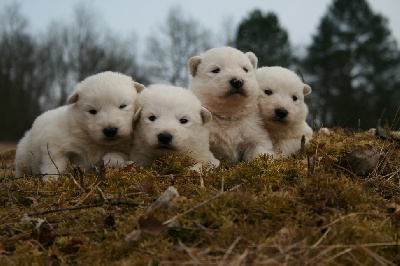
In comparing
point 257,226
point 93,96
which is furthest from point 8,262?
point 93,96

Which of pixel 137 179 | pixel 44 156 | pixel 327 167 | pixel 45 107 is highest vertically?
pixel 327 167

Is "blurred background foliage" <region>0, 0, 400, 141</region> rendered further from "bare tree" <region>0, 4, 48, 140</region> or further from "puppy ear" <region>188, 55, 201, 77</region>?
"puppy ear" <region>188, 55, 201, 77</region>

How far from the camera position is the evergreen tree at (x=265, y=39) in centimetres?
2886

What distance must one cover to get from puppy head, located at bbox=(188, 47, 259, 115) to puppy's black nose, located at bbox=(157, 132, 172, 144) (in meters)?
1.05

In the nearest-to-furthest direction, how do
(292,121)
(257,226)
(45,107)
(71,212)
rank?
(257,226)
(71,212)
(292,121)
(45,107)

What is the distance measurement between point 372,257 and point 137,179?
2.33 metres

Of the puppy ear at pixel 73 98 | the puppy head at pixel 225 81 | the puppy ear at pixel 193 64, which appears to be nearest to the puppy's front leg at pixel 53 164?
the puppy ear at pixel 73 98

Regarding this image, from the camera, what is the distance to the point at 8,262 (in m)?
2.77

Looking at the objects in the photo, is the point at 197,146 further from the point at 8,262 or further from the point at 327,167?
the point at 8,262

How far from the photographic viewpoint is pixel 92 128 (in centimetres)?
504

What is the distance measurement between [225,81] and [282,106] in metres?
0.79

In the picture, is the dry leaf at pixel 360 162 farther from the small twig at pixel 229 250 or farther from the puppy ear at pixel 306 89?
the small twig at pixel 229 250

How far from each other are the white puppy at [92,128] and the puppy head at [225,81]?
879mm

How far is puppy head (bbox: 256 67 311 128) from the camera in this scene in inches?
224
